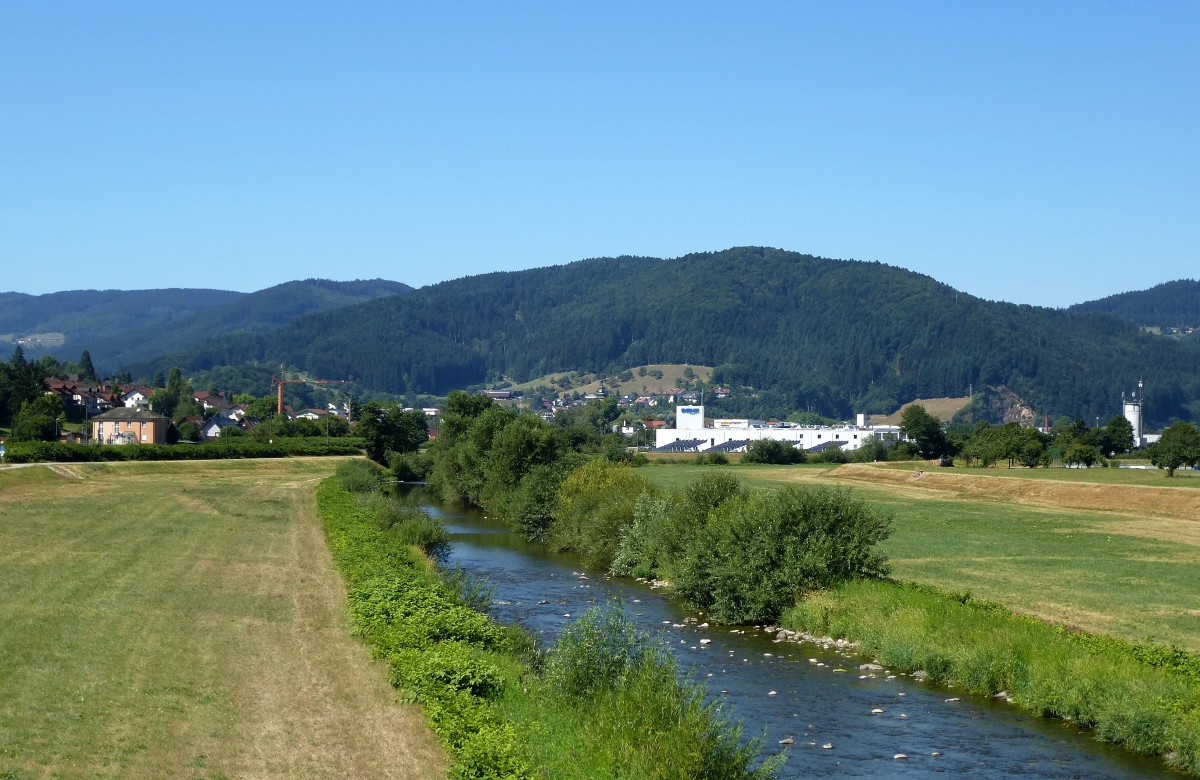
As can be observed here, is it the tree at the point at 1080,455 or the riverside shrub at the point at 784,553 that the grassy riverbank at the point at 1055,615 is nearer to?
the riverside shrub at the point at 784,553

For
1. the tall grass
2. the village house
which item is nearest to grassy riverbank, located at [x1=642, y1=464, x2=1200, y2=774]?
the tall grass

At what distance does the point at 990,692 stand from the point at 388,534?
31399 millimetres

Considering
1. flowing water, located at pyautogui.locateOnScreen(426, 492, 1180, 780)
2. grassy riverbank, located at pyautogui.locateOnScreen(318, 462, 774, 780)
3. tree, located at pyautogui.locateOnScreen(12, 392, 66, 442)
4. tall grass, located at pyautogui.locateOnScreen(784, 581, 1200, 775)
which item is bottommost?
flowing water, located at pyautogui.locateOnScreen(426, 492, 1180, 780)

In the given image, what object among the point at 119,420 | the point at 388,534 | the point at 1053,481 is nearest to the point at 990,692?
the point at 388,534

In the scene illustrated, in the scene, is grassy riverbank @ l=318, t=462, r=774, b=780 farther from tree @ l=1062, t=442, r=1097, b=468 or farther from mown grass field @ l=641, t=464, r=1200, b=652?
tree @ l=1062, t=442, r=1097, b=468

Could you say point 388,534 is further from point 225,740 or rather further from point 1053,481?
point 1053,481

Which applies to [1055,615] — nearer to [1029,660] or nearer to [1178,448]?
[1029,660]

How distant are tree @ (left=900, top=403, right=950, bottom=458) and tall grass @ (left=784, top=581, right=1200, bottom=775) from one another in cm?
13276

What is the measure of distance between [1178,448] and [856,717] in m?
101

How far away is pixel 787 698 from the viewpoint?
30688 mm

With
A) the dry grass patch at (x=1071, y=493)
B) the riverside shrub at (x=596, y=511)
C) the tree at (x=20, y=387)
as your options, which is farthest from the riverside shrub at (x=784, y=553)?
the tree at (x=20, y=387)

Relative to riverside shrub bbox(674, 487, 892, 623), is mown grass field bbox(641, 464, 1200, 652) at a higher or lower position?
lower

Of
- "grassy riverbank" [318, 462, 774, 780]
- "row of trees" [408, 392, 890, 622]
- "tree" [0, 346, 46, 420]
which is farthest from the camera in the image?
"tree" [0, 346, 46, 420]

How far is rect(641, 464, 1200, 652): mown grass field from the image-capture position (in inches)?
1476
